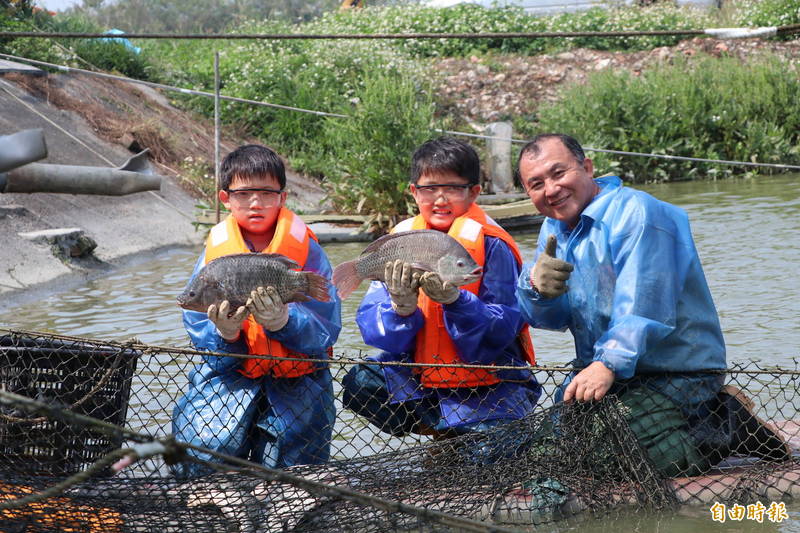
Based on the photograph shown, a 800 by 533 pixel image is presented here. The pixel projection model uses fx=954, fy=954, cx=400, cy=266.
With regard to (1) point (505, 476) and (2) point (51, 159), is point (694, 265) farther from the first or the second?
(2) point (51, 159)

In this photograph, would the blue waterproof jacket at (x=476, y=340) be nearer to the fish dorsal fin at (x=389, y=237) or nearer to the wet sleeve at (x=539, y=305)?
the wet sleeve at (x=539, y=305)

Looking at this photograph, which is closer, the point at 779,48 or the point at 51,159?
the point at 51,159

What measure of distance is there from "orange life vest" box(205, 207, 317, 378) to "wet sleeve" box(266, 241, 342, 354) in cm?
8

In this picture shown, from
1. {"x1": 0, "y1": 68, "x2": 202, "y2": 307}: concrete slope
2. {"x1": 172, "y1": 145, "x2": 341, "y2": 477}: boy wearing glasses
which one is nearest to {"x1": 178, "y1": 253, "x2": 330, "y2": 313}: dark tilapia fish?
{"x1": 172, "y1": 145, "x2": 341, "y2": 477}: boy wearing glasses

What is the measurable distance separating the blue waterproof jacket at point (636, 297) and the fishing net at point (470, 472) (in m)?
0.11

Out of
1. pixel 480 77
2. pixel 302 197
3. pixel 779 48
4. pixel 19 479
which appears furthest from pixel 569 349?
pixel 779 48

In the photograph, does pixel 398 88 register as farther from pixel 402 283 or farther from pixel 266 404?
pixel 402 283

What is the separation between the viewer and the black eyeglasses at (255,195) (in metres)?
4.89

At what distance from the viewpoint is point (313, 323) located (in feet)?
15.4

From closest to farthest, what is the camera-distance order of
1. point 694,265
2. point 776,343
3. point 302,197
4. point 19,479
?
point 19,479 → point 694,265 → point 776,343 → point 302,197

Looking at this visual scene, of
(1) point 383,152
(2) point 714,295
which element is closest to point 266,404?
(2) point 714,295

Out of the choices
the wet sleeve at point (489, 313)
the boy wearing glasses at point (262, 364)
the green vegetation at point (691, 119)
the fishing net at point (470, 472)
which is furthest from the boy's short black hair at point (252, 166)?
the green vegetation at point (691, 119)

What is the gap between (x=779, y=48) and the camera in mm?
26344

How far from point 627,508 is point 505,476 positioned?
0.56 meters
